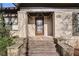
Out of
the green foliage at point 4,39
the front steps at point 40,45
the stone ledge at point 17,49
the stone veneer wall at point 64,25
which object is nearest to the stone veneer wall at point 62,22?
the stone veneer wall at point 64,25

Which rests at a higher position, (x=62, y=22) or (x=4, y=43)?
(x=62, y=22)

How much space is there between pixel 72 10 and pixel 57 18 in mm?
382

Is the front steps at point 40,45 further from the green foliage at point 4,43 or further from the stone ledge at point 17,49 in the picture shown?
the green foliage at point 4,43

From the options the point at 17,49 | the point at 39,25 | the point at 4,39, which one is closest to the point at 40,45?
the point at 39,25

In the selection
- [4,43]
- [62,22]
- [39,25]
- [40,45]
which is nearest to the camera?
[4,43]

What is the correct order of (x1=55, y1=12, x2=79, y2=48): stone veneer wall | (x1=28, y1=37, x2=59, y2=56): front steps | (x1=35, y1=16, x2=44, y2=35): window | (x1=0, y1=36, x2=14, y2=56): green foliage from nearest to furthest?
(x1=0, y1=36, x2=14, y2=56): green foliage → (x1=28, y1=37, x2=59, y2=56): front steps → (x1=55, y1=12, x2=79, y2=48): stone veneer wall → (x1=35, y1=16, x2=44, y2=35): window

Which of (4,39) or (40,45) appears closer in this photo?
(4,39)

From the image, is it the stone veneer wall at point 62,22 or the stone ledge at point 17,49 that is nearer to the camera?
the stone ledge at point 17,49

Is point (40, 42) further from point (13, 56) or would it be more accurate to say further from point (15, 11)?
point (13, 56)

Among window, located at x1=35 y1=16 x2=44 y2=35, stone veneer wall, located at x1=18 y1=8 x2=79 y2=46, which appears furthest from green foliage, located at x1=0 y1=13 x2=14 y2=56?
window, located at x1=35 y1=16 x2=44 y2=35

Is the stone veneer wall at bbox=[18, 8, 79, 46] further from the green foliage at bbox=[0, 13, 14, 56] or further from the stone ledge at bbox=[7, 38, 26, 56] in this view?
the green foliage at bbox=[0, 13, 14, 56]

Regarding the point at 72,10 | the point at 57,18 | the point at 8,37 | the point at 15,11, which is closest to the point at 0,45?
the point at 8,37

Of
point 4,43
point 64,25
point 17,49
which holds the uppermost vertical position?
point 64,25

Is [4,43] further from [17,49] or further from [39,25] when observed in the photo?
[39,25]
